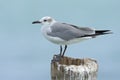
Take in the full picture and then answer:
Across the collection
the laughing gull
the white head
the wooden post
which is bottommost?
the wooden post

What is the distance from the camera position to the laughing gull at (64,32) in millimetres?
6277

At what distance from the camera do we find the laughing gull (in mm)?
6277

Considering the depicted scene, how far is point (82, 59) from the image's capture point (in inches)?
194

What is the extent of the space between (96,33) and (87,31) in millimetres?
214

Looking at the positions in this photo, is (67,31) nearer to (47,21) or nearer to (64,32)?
(64,32)

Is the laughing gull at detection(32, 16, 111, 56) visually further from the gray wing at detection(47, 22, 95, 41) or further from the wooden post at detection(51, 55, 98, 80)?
the wooden post at detection(51, 55, 98, 80)

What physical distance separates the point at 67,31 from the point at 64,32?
12 cm

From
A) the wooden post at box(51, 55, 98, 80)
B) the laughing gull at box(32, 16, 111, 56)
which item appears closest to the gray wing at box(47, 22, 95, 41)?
the laughing gull at box(32, 16, 111, 56)

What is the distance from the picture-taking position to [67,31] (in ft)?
21.6

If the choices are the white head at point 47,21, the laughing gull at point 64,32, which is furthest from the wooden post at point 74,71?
the white head at point 47,21

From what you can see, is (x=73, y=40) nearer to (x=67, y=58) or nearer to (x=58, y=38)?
(x=58, y=38)

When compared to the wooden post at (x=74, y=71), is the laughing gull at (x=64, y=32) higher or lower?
higher

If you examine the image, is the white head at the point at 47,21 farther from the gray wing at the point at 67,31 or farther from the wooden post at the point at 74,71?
the wooden post at the point at 74,71

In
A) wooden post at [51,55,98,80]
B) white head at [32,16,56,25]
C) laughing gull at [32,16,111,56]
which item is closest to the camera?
wooden post at [51,55,98,80]
